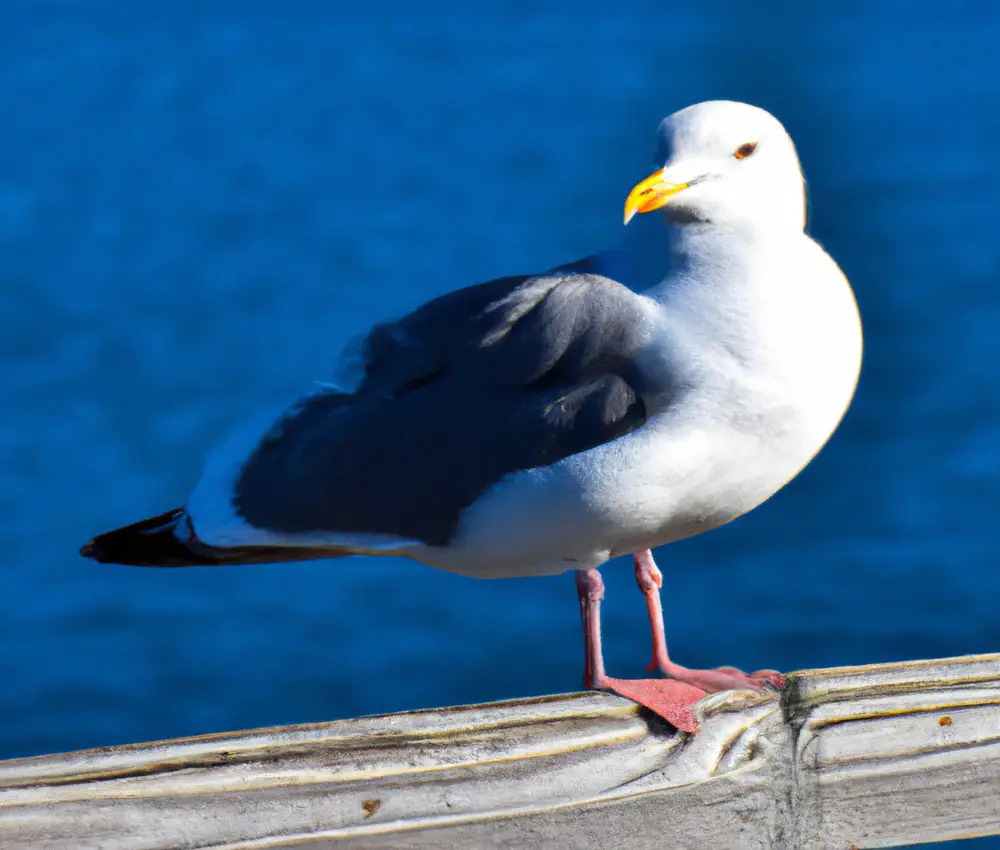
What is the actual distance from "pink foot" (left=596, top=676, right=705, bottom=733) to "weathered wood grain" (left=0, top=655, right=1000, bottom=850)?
1cm

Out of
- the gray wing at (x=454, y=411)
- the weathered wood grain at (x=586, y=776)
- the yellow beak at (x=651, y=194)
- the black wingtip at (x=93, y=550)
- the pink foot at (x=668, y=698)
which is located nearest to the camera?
the weathered wood grain at (x=586, y=776)

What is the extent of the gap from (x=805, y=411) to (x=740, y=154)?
12.4 inches

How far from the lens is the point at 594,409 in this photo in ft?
6.23

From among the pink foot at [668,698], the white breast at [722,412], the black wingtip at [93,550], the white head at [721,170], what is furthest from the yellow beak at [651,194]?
the black wingtip at [93,550]

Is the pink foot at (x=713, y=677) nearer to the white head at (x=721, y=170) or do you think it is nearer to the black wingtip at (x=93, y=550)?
the white head at (x=721, y=170)

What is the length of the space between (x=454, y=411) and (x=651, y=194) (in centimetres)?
43

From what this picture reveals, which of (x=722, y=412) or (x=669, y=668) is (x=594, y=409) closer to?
(x=722, y=412)

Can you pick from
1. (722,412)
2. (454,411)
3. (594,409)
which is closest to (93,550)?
(454,411)

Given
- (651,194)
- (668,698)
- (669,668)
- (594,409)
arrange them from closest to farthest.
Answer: (668,698) → (651,194) → (594,409) → (669,668)

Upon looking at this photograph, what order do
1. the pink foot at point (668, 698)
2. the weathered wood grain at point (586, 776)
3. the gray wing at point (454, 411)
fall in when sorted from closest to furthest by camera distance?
the weathered wood grain at point (586, 776) → the pink foot at point (668, 698) → the gray wing at point (454, 411)

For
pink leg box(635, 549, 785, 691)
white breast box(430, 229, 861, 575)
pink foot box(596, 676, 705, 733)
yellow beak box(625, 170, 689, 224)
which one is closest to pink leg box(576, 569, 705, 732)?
pink foot box(596, 676, 705, 733)

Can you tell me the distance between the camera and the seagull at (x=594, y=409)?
1808 millimetres

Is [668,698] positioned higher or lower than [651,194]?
lower

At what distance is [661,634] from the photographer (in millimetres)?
2303
